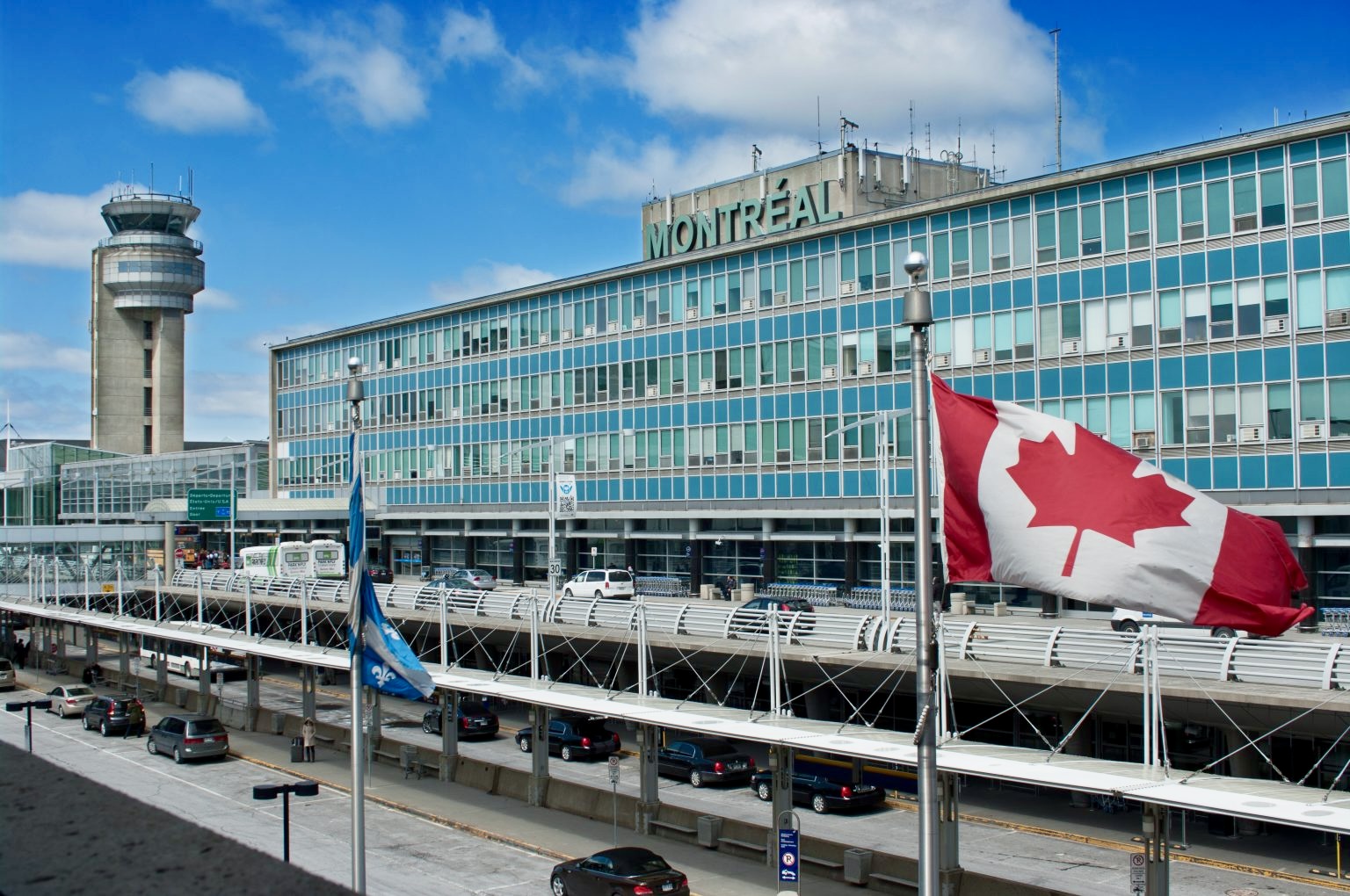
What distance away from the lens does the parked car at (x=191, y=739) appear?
150 ft

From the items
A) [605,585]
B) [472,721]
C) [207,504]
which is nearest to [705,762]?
[472,721]

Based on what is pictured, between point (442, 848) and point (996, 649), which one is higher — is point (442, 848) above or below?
below

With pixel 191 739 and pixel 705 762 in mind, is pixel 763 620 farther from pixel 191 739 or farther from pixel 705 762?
pixel 191 739

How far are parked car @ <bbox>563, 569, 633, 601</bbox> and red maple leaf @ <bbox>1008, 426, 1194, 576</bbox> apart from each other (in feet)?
164

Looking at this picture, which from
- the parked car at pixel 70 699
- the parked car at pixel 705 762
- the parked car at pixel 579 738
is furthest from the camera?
the parked car at pixel 70 699

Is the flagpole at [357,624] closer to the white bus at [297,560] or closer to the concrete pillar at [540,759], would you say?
the concrete pillar at [540,759]

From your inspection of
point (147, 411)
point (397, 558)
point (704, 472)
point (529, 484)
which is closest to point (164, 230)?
point (147, 411)

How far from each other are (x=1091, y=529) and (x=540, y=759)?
89.1 ft

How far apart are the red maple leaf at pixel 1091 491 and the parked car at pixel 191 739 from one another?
40172 mm

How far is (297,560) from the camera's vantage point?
255 feet

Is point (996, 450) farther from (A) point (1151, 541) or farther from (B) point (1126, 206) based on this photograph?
(B) point (1126, 206)

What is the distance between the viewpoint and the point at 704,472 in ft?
234

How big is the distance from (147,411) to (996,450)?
15621 cm

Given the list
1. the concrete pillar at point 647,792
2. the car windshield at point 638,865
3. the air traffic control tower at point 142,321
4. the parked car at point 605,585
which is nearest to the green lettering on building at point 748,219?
the parked car at point 605,585
